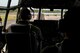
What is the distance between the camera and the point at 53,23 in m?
3.92

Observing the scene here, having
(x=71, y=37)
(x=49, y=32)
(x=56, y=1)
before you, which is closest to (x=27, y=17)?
(x=56, y=1)

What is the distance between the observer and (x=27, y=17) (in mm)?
2875

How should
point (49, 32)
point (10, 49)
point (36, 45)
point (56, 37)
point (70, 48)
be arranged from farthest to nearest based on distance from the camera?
1. point (49, 32)
2. point (56, 37)
3. point (36, 45)
4. point (10, 49)
5. point (70, 48)

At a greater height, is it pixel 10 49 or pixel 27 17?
pixel 27 17

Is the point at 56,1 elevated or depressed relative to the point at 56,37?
elevated

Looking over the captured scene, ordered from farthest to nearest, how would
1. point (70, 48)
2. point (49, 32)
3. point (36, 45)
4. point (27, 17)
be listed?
point (49, 32) → point (27, 17) → point (36, 45) → point (70, 48)

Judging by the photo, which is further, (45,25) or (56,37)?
(45,25)

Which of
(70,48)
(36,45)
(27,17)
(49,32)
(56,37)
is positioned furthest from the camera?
(49,32)

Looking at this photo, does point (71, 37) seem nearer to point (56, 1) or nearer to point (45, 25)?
point (56, 1)

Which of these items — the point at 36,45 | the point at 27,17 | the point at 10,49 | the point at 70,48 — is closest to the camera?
the point at 70,48

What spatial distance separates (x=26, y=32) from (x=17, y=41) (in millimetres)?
126

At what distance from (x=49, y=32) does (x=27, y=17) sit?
3.08ft

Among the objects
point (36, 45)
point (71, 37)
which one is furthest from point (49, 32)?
point (71, 37)

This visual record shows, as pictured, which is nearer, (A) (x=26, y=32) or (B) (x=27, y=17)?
(A) (x=26, y=32)
